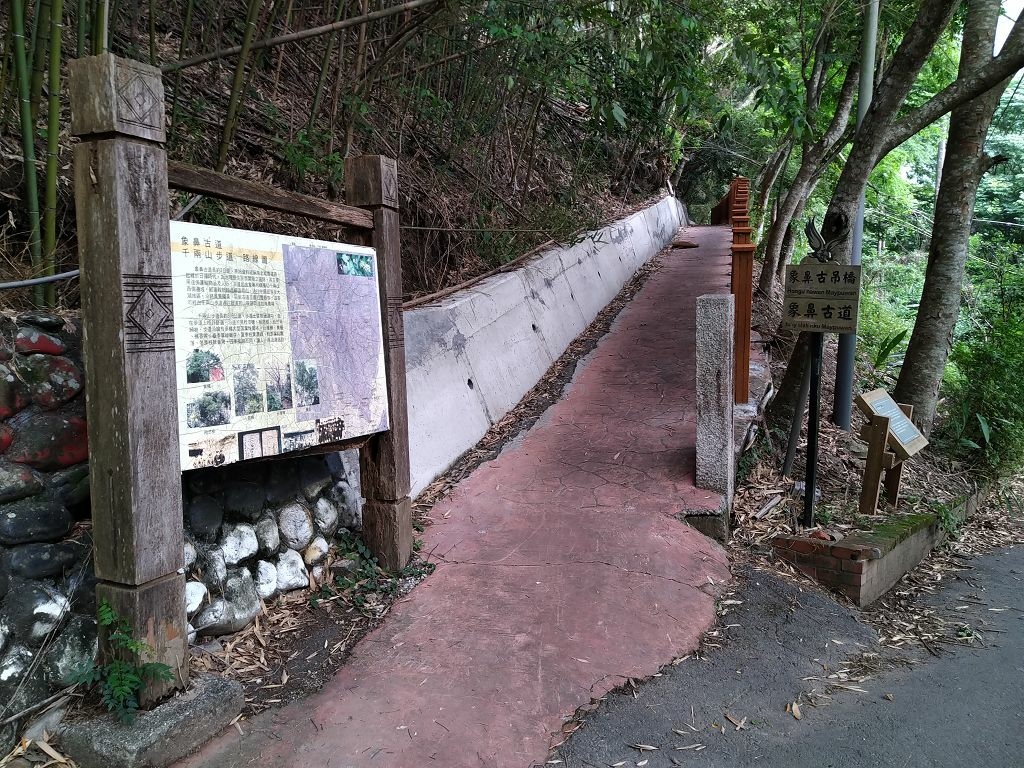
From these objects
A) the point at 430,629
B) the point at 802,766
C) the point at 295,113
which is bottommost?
the point at 802,766

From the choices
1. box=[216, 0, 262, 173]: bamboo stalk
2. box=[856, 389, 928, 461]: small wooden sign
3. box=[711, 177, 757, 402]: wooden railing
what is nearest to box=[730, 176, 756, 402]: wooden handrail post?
box=[711, 177, 757, 402]: wooden railing

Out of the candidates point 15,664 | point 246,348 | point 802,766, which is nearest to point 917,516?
point 802,766

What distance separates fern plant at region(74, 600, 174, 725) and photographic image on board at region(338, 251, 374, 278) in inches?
73.9

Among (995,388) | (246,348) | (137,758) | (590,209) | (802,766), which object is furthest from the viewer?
(590,209)

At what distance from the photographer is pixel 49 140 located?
2908 mm

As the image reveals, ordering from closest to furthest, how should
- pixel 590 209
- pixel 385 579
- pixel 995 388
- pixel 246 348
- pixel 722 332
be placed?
pixel 246 348
pixel 385 579
pixel 722 332
pixel 995 388
pixel 590 209

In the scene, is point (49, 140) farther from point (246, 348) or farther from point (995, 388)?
point (995, 388)

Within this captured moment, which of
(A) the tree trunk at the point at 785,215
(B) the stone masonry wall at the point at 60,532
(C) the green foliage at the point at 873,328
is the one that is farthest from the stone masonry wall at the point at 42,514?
(C) the green foliage at the point at 873,328

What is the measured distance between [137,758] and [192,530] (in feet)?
3.33

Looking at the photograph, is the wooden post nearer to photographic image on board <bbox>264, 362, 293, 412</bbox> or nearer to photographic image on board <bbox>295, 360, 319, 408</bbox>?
photographic image on board <bbox>295, 360, 319, 408</bbox>

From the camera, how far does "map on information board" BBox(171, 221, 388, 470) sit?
2.79 m

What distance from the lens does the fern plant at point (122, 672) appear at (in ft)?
8.39

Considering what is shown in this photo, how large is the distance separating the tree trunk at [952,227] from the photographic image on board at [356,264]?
5.29 m

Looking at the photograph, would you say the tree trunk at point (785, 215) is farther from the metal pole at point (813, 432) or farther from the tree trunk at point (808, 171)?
the metal pole at point (813, 432)
